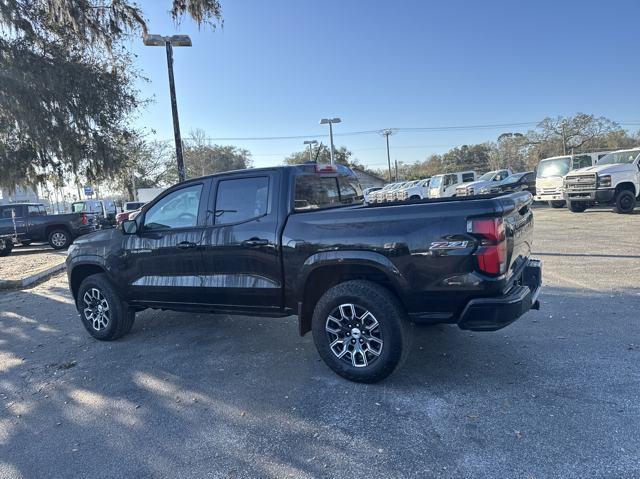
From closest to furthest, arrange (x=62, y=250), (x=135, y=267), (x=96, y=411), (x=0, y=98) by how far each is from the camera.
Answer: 1. (x=96, y=411)
2. (x=135, y=267)
3. (x=0, y=98)
4. (x=62, y=250)

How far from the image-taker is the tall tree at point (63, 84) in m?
9.09

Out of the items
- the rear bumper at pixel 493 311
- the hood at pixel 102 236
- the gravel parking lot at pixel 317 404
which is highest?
the hood at pixel 102 236

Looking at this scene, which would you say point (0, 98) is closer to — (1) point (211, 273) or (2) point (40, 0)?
(2) point (40, 0)

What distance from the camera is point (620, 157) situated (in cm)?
1488

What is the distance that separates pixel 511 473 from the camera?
2.42 metres

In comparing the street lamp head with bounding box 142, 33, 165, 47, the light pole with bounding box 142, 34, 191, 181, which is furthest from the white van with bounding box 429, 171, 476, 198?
the street lamp head with bounding box 142, 33, 165, 47

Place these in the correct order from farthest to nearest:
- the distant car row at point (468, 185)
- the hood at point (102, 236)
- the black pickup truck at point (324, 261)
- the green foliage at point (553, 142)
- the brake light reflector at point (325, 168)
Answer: the green foliage at point (553, 142) < the distant car row at point (468, 185) < the hood at point (102, 236) < the brake light reflector at point (325, 168) < the black pickup truck at point (324, 261)

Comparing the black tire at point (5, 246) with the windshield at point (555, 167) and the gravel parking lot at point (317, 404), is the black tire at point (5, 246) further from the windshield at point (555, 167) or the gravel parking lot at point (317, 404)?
the windshield at point (555, 167)

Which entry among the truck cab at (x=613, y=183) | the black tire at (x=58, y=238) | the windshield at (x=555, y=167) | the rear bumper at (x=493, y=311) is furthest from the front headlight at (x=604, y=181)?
the black tire at (x=58, y=238)

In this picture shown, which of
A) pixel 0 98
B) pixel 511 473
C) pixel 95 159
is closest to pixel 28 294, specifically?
pixel 0 98

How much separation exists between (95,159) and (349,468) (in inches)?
471

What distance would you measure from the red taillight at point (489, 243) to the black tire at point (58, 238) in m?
16.6

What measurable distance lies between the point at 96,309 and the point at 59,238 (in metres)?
12.9

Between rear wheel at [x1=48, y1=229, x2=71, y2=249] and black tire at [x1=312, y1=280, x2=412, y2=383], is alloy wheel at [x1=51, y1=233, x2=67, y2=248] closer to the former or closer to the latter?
rear wheel at [x1=48, y1=229, x2=71, y2=249]
